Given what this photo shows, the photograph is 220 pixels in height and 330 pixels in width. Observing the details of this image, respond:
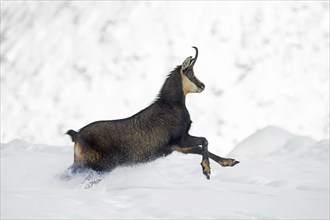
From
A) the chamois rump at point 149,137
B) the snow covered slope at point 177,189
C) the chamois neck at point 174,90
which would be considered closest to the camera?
the snow covered slope at point 177,189

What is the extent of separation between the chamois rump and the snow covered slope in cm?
44

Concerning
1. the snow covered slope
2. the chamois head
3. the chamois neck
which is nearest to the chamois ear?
the chamois head

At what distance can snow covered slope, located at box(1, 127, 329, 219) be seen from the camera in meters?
5.95

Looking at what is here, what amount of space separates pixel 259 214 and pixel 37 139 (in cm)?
662

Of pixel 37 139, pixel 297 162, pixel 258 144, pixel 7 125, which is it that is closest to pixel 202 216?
pixel 297 162

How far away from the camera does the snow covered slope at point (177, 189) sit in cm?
595

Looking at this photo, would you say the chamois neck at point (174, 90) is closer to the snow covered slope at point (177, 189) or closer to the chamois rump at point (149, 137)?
the chamois rump at point (149, 137)

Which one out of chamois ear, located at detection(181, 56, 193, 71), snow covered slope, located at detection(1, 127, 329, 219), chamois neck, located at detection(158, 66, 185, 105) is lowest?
snow covered slope, located at detection(1, 127, 329, 219)

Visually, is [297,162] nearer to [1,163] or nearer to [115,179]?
[115,179]

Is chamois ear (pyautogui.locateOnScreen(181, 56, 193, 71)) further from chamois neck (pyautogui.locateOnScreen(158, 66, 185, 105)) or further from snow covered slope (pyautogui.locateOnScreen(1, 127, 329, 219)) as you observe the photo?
snow covered slope (pyautogui.locateOnScreen(1, 127, 329, 219))

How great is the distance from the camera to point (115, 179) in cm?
721

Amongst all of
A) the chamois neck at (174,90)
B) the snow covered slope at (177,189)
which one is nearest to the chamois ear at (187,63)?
the chamois neck at (174,90)

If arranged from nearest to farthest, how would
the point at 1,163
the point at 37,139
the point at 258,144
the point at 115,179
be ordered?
the point at 115,179 < the point at 1,163 < the point at 258,144 < the point at 37,139

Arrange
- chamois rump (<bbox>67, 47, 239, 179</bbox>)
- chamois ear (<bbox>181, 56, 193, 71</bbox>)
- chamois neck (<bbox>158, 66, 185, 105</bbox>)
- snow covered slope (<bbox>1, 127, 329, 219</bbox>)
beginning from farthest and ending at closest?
1. chamois neck (<bbox>158, 66, 185, 105</bbox>)
2. chamois rump (<bbox>67, 47, 239, 179</bbox>)
3. chamois ear (<bbox>181, 56, 193, 71</bbox>)
4. snow covered slope (<bbox>1, 127, 329, 219</bbox>)
